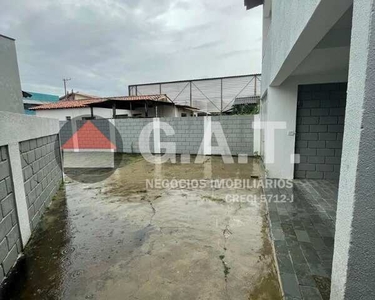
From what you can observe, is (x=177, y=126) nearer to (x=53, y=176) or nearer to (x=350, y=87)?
(x=53, y=176)

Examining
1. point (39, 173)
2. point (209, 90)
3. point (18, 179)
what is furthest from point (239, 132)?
point (209, 90)

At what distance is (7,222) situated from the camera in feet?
7.55

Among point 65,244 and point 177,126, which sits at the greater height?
point 177,126

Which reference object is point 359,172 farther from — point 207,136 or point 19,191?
point 207,136

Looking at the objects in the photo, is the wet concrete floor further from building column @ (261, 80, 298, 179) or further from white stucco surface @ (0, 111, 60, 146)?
white stucco surface @ (0, 111, 60, 146)

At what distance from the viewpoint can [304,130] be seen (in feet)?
15.3

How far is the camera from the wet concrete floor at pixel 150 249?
6.35 feet

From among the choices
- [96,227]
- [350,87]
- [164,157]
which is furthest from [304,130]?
[164,157]

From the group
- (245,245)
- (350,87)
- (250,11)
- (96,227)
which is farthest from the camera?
(250,11)

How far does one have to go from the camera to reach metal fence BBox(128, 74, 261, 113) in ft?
49.5

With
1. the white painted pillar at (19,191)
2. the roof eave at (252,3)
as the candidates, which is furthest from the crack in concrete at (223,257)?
the roof eave at (252,3)

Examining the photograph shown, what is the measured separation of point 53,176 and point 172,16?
18.2ft

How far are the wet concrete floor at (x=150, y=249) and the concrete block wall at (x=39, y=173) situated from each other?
0.75 ft

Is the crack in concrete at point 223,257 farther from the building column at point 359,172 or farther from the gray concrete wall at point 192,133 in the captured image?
the gray concrete wall at point 192,133
